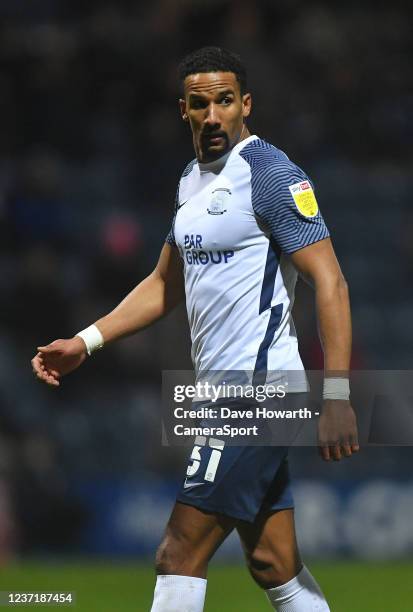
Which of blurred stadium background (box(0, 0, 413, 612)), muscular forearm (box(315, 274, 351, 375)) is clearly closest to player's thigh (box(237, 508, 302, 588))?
muscular forearm (box(315, 274, 351, 375))

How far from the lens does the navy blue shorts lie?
4328mm

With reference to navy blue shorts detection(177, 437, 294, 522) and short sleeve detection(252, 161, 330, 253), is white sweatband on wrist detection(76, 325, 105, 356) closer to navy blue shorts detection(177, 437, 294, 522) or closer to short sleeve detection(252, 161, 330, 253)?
navy blue shorts detection(177, 437, 294, 522)

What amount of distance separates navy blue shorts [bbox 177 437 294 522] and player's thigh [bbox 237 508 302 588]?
13cm

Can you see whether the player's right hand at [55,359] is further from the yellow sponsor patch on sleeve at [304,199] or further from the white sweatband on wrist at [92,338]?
the yellow sponsor patch on sleeve at [304,199]

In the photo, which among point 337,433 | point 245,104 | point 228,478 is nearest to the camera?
point 337,433

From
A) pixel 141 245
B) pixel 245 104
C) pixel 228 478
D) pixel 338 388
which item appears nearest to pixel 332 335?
pixel 338 388

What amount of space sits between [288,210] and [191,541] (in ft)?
3.82

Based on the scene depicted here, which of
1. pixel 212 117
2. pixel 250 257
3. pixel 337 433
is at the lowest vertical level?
pixel 337 433

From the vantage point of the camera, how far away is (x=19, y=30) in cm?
1433

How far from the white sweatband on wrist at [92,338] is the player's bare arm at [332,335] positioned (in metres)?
0.98

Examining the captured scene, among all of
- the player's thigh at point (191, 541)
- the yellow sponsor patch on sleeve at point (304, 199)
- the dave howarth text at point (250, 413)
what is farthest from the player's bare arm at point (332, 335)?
the player's thigh at point (191, 541)

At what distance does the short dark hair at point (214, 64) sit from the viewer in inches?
180

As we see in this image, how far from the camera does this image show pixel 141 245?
12336mm

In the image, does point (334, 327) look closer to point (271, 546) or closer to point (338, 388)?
point (338, 388)
